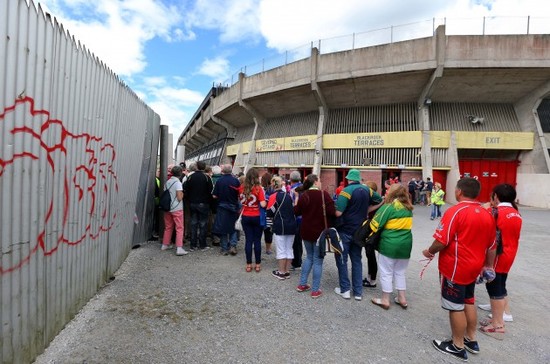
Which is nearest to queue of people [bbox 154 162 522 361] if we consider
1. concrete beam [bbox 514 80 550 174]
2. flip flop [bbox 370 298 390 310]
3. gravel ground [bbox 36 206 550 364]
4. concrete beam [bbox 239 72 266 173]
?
flip flop [bbox 370 298 390 310]

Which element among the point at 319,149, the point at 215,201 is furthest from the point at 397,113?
the point at 215,201

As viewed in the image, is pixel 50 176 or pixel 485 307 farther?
pixel 485 307

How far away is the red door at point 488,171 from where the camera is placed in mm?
18594

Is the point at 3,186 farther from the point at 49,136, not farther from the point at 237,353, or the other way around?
the point at 237,353

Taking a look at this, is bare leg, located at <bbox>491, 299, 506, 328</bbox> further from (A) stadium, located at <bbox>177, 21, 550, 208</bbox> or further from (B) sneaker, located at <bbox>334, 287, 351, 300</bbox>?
(A) stadium, located at <bbox>177, 21, 550, 208</bbox>

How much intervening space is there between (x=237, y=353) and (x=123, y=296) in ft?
6.41

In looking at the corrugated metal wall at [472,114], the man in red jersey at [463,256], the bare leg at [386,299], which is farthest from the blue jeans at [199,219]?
the corrugated metal wall at [472,114]

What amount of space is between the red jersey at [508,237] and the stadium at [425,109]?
1361cm

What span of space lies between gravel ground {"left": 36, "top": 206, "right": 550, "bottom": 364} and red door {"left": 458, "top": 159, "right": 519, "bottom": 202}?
16.7 m

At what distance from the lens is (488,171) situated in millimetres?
18828

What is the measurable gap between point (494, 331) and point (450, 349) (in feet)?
2.83

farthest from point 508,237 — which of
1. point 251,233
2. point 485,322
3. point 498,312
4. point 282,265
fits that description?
point 251,233

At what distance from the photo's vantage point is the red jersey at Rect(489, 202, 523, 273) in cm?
310

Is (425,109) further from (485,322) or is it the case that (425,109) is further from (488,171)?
(485,322)
